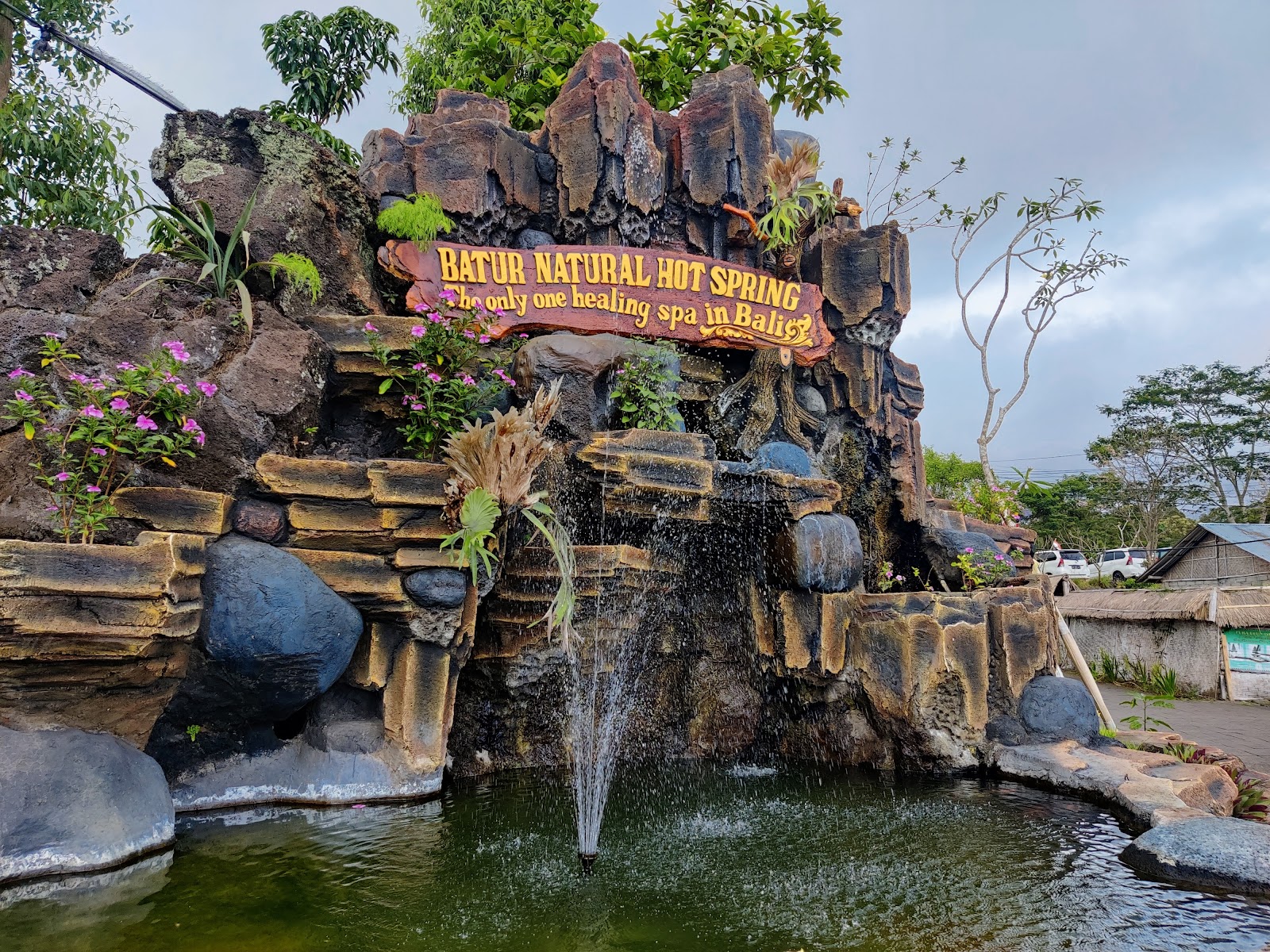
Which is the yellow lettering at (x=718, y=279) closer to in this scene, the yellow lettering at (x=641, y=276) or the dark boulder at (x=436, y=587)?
the yellow lettering at (x=641, y=276)

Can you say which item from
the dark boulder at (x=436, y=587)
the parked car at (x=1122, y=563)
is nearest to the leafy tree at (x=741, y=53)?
the dark boulder at (x=436, y=587)

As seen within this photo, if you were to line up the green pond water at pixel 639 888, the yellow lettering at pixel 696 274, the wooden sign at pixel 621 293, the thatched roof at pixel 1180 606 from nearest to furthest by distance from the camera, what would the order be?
the green pond water at pixel 639 888 → the wooden sign at pixel 621 293 → the yellow lettering at pixel 696 274 → the thatched roof at pixel 1180 606

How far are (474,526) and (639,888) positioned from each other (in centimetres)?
267

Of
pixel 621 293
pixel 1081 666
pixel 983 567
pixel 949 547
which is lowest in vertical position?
pixel 1081 666

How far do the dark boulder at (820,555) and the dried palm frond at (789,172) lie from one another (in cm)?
406

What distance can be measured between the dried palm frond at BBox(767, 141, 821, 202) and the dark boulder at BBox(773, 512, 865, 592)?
406 centimetres

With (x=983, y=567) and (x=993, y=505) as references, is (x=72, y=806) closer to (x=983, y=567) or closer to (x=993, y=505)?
(x=983, y=567)

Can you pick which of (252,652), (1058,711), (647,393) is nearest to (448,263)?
(647,393)

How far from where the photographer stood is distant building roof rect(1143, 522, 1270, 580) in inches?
709

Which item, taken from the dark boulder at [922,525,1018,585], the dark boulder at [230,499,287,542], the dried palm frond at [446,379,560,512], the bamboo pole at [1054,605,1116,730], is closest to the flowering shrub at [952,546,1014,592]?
the dark boulder at [922,525,1018,585]

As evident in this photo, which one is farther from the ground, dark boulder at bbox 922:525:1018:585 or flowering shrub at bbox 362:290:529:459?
flowering shrub at bbox 362:290:529:459

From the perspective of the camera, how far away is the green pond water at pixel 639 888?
12.7ft

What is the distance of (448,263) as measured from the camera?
8.48 meters

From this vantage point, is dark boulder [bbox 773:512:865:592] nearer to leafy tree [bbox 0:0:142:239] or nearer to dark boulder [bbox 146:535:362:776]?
dark boulder [bbox 146:535:362:776]
